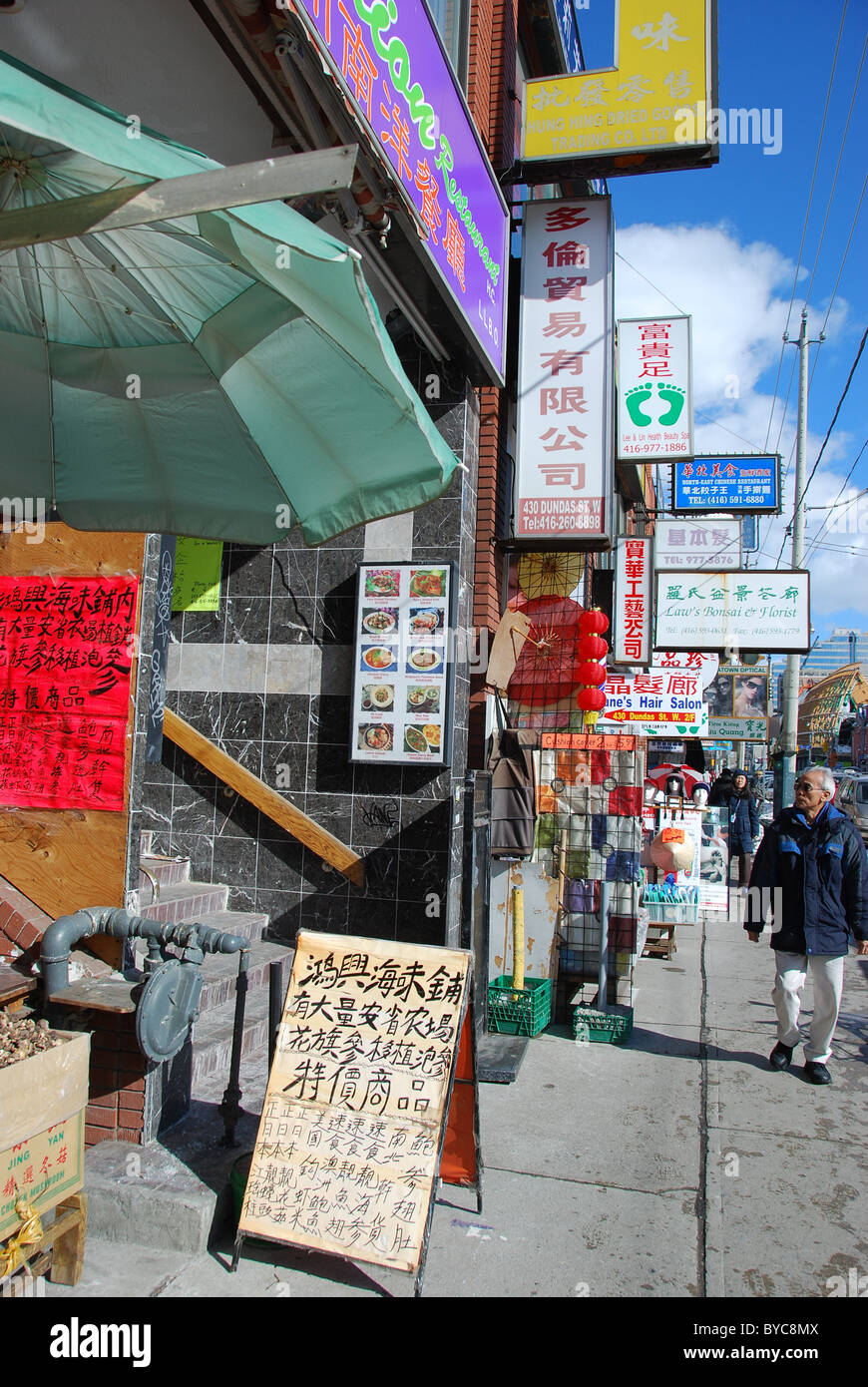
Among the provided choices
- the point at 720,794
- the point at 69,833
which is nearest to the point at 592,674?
the point at 69,833

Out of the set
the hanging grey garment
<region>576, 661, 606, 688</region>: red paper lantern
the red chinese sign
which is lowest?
the hanging grey garment

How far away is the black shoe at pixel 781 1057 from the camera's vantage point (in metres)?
6.21

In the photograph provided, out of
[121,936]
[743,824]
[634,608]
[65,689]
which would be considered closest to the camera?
[121,936]

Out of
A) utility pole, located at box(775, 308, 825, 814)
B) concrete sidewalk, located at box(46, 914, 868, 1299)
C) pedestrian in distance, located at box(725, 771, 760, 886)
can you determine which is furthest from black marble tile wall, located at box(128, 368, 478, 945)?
utility pole, located at box(775, 308, 825, 814)

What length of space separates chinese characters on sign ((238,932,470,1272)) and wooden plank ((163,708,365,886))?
2.79m

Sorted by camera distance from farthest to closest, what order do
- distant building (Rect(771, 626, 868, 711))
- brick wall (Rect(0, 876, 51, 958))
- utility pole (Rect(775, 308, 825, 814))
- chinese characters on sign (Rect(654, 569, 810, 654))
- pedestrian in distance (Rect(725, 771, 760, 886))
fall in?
distant building (Rect(771, 626, 868, 711)) → utility pole (Rect(775, 308, 825, 814)) → pedestrian in distance (Rect(725, 771, 760, 886)) → chinese characters on sign (Rect(654, 569, 810, 654)) → brick wall (Rect(0, 876, 51, 958))

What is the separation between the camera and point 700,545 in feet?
48.6

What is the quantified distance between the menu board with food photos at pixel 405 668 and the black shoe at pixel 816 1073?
3.29 meters

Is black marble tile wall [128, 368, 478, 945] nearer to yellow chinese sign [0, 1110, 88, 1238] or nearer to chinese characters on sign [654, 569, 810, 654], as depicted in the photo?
yellow chinese sign [0, 1110, 88, 1238]

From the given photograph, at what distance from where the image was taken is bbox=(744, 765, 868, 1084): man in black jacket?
19.7 feet

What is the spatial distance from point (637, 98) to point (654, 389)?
380 centimetres

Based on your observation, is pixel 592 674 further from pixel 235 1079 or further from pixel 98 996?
pixel 98 996

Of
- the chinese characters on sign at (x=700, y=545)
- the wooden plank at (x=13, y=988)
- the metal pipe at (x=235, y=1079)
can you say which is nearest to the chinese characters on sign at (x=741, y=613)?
the chinese characters on sign at (x=700, y=545)

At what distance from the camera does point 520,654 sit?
8586mm
